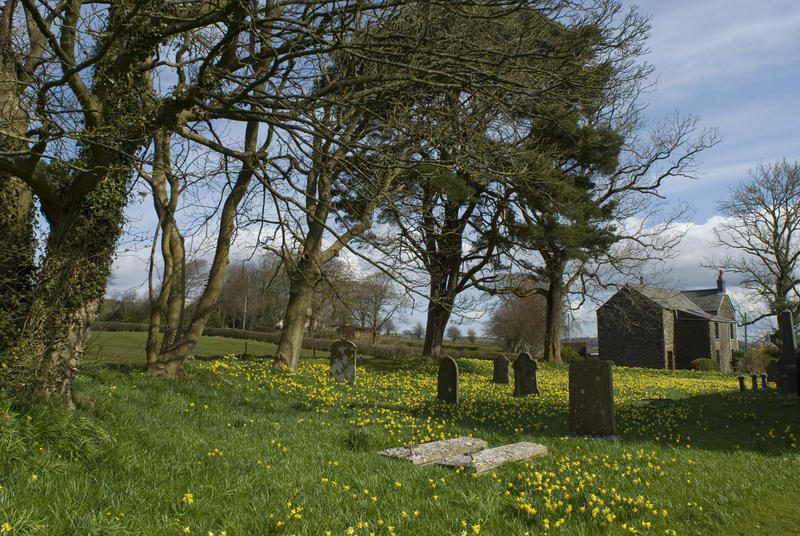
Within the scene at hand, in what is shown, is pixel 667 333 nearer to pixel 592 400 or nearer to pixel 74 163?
pixel 592 400

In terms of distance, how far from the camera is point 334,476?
5.39 metres

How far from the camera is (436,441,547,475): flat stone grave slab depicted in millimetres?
6016

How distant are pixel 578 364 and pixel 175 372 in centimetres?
839

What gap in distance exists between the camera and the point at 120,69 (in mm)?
7480

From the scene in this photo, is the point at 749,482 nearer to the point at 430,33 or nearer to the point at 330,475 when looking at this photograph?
the point at 330,475

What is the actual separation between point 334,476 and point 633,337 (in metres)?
46.3

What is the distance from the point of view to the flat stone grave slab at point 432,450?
638cm

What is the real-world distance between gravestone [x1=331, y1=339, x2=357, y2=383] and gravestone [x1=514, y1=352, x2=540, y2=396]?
4863 millimetres

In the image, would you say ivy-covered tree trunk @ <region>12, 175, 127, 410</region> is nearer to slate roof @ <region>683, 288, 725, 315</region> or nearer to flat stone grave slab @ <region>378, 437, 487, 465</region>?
flat stone grave slab @ <region>378, 437, 487, 465</region>

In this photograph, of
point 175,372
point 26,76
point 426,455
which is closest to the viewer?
point 426,455

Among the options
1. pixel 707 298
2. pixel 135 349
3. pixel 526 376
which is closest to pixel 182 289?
pixel 526 376

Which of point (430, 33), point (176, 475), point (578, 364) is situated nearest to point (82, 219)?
point (176, 475)

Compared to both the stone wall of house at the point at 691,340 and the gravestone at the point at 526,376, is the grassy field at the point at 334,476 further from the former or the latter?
the stone wall of house at the point at 691,340

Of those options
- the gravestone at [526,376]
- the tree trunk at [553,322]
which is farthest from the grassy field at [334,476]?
the tree trunk at [553,322]
